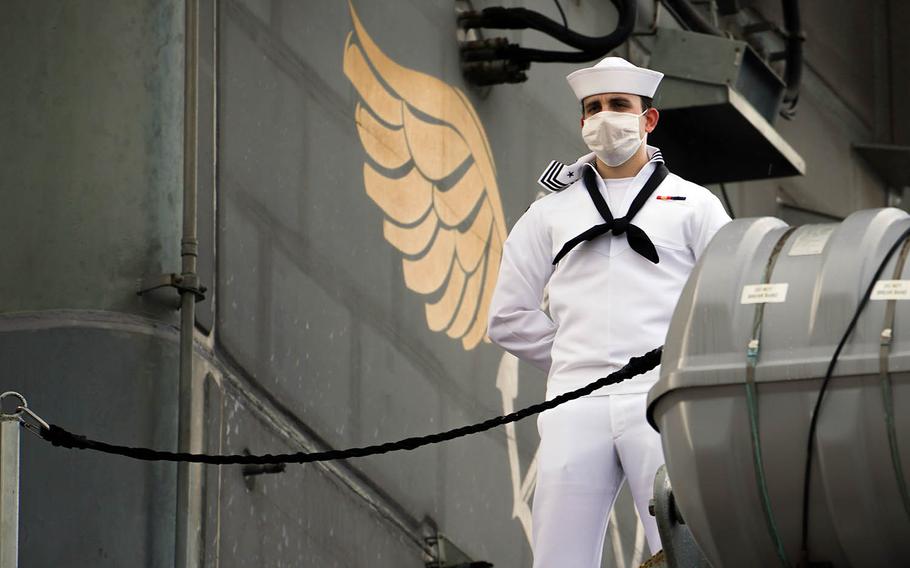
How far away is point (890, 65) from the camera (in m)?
17.5

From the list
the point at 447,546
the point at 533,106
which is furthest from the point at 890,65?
the point at 447,546

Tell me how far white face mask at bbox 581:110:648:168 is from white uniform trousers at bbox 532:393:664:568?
31.6 inches

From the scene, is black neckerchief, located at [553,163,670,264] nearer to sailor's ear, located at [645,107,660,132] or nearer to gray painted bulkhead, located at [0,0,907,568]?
sailor's ear, located at [645,107,660,132]

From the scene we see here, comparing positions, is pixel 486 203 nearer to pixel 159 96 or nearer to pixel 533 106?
pixel 533 106

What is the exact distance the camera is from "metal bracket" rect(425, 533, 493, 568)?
319 inches

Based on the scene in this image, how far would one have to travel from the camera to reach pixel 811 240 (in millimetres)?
4656

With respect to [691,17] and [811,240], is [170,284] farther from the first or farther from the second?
[691,17]

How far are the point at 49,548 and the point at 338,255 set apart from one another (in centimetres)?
201

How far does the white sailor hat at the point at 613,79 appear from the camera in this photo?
236 inches

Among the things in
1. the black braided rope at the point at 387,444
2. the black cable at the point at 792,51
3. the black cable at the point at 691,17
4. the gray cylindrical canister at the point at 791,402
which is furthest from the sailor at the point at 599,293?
the black cable at the point at 792,51

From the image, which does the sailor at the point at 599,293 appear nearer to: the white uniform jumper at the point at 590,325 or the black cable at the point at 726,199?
the white uniform jumper at the point at 590,325

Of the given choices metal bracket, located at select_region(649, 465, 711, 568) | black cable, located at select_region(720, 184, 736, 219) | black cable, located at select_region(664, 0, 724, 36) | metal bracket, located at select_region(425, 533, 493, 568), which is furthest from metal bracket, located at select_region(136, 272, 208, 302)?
black cable, located at select_region(720, 184, 736, 219)

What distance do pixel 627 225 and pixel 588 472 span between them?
77cm

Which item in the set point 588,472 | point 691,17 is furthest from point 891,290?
point 691,17
